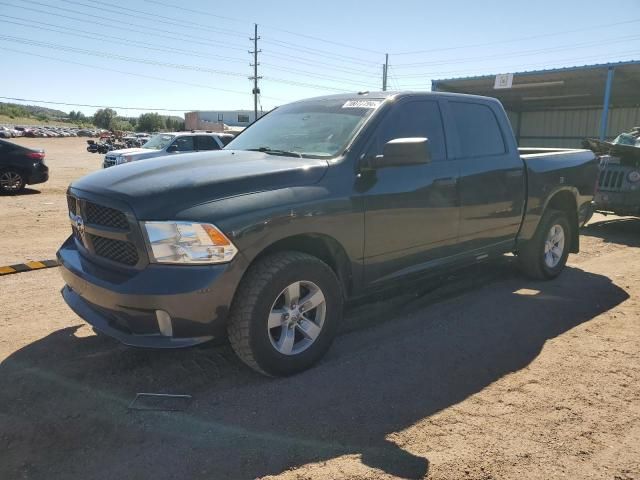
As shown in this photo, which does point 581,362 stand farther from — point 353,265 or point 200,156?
point 200,156

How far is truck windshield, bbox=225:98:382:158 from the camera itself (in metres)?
3.87

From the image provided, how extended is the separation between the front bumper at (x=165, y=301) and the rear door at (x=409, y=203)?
3.92 feet

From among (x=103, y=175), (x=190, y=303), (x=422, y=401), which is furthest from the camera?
(x=103, y=175)

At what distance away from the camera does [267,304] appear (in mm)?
3188

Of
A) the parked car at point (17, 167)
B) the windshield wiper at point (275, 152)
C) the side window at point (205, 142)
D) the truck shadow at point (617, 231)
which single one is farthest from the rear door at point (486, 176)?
the parked car at point (17, 167)

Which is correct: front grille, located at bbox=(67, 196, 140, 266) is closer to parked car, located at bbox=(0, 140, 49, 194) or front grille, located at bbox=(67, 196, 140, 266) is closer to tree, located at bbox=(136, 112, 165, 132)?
parked car, located at bbox=(0, 140, 49, 194)

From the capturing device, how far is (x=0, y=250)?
6.89m

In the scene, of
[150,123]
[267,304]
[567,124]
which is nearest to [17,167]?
[267,304]

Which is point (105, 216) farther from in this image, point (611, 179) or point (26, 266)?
point (611, 179)

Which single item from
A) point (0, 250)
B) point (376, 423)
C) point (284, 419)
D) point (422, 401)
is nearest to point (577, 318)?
point (422, 401)

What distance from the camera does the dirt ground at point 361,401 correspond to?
8.55ft

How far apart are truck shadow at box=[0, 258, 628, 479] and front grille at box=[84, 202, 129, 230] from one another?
941 millimetres

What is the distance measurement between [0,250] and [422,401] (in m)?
6.22

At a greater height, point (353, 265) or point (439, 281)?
point (353, 265)
